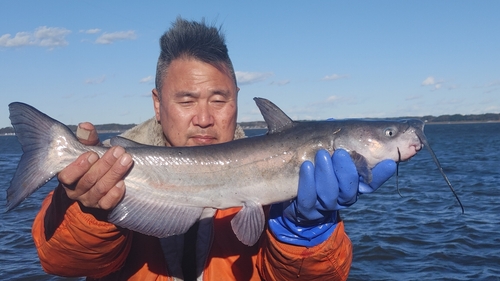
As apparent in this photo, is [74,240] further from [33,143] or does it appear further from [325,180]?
[325,180]

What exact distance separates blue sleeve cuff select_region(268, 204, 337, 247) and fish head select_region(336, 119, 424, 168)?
515 millimetres

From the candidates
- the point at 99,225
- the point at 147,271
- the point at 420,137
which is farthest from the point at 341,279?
A: the point at 99,225

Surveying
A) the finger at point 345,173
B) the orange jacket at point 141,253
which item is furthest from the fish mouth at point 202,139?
the finger at point 345,173

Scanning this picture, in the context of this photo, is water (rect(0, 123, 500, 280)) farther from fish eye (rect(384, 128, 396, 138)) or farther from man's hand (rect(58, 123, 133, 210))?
man's hand (rect(58, 123, 133, 210))

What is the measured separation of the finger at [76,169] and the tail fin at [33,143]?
0.43ft

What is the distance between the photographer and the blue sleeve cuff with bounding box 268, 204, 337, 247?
3461 mm

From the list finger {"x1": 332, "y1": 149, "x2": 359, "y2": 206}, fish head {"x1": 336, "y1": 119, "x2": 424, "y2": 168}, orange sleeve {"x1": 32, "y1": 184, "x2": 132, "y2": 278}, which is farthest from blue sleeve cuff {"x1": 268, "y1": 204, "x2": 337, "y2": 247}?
orange sleeve {"x1": 32, "y1": 184, "x2": 132, "y2": 278}

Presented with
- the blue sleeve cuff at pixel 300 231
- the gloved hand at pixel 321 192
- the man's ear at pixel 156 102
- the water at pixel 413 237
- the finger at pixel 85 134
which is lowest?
the water at pixel 413 237

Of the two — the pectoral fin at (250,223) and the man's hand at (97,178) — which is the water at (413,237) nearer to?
the pectoral fin at (250,223)

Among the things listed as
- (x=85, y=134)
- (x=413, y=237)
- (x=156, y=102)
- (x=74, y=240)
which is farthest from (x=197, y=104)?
(x=413, y=237)

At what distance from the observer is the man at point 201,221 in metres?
3.26

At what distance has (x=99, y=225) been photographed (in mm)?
3295

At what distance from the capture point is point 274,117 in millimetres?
3586

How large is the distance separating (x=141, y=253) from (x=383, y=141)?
2.05 meters
